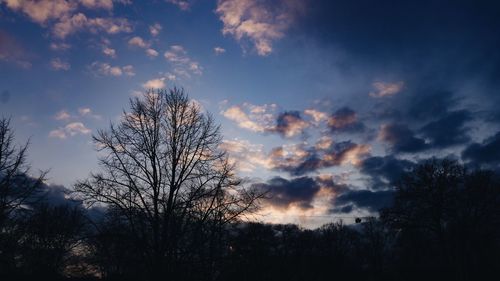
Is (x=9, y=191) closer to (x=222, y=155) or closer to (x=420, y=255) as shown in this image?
(x=222, y=155)

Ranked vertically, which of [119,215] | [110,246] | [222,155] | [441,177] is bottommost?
[110,246]

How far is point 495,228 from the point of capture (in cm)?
3422

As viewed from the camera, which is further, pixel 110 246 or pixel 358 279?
pixel 358 279

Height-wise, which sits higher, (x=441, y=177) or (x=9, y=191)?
(x=441, y=177)

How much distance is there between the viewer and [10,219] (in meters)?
18.1

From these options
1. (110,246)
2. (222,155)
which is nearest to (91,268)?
(110,246)

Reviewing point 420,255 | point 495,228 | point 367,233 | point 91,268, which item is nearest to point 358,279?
point 420,255

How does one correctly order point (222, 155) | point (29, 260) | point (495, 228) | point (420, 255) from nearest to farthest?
point (222, 155), point (29, 260), point (495, 228), point (420, 255)

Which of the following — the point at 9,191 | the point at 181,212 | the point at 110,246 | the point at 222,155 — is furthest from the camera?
the point at 9,191

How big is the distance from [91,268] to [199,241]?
14.9 feet

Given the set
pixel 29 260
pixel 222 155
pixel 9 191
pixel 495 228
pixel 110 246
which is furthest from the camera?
pixel 495 228

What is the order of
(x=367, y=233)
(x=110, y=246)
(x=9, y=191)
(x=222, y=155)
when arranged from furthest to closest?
(x=367, y=233) < (x=9, y=191) < (x=222, y=155) < (x=110, y=246)

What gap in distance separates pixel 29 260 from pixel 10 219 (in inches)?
507

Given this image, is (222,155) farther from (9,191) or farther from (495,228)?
(495,228)
